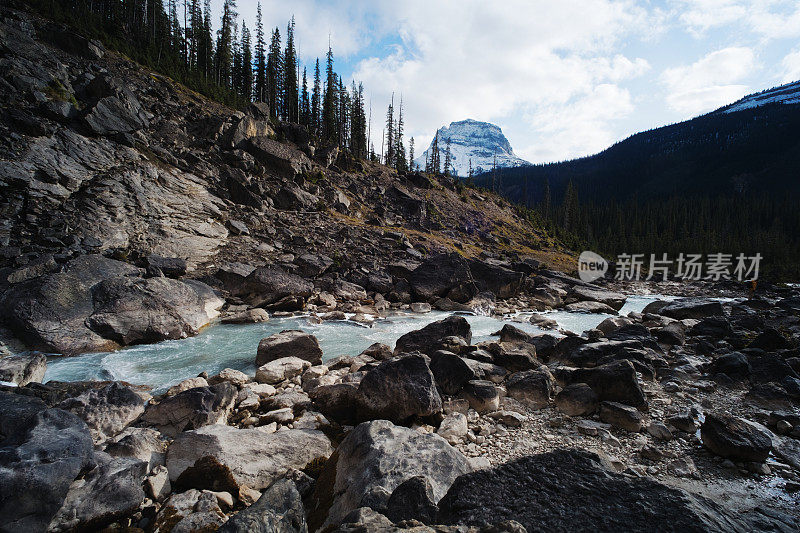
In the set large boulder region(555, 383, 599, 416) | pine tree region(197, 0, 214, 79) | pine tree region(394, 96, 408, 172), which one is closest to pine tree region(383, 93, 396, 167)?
pine tree region(394, 96, 408, 172)

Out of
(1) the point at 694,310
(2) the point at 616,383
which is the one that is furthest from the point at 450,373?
(1) the point at 694,310

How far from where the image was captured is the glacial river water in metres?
9.50

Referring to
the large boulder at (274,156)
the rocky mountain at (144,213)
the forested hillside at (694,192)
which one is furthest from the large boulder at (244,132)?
the forested hillside at (694,192)

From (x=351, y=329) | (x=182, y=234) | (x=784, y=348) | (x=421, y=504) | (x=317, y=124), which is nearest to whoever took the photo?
(x=421, y=504)

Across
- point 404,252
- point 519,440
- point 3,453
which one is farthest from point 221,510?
point 404,252

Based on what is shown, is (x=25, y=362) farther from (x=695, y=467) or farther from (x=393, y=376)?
(x=695, y=467)

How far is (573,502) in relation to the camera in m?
3.38

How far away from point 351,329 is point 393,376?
401 inches

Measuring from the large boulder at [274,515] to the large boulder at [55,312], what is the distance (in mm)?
11779

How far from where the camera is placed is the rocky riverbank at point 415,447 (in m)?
3.37

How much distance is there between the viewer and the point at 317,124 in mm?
65438

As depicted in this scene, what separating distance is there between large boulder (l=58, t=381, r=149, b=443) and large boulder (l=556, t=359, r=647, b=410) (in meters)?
10.3

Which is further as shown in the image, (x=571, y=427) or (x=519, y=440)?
A: (x=571, y=427)

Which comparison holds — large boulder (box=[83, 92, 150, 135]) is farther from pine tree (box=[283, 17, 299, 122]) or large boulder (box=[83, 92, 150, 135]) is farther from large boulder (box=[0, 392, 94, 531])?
pine tree (box=[283, 17, 299, 122])
